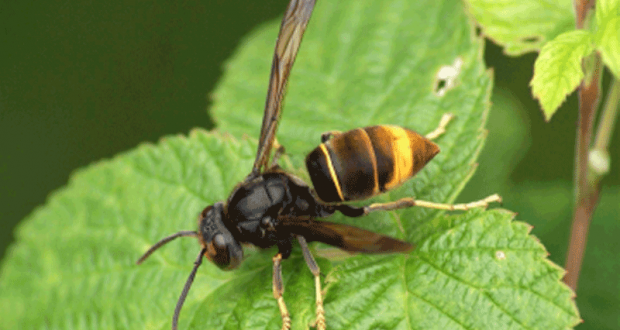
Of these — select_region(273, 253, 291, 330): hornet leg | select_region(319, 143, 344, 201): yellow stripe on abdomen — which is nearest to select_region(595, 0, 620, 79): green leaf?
select_region(319, 143, 344, 201): yellow stripe on abdomen

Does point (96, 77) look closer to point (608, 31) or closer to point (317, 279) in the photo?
point (317, 279)

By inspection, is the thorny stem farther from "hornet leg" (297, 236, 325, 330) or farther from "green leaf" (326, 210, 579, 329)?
"hornet leg" (297, 236, 325, 330)

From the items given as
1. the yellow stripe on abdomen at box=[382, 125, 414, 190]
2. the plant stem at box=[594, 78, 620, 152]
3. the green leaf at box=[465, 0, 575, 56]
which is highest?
the green leaf at box=[465, 0, 575, 56]

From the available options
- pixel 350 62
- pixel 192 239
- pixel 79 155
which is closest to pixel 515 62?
pixel 350 62

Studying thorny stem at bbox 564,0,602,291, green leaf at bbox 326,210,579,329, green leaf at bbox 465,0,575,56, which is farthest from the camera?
green leaf at bbox 465,0,575,56

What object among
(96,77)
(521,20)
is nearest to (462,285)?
(521,20)

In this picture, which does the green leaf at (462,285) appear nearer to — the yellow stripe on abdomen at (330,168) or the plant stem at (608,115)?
the yellow stripe on abdomen at (330,168)
